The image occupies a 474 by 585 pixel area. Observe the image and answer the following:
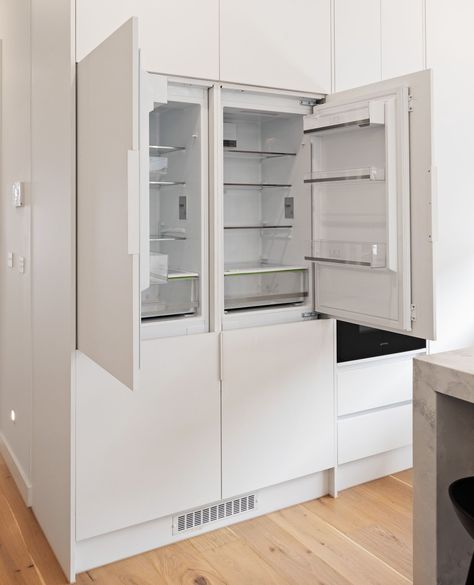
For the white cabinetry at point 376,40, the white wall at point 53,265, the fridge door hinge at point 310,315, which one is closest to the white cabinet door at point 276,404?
the fridge door hinge at point 310,315

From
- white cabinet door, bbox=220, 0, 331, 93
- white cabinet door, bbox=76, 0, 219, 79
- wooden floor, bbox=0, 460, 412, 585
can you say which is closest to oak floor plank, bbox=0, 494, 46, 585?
wooden floor, bbox=0, 460, 412, 585

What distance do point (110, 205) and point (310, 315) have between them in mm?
1317

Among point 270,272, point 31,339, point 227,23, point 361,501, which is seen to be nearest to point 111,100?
point 227,23

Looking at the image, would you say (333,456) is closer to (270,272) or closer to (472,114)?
(270,272)

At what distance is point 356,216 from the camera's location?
2.64 m

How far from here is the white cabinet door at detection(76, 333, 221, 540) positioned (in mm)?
2346

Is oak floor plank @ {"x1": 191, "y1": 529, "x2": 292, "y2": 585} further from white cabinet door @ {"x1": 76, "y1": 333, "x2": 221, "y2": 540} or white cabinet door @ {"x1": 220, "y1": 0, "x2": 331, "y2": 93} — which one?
white cabinet door @ {"x1": 220, "y1": 0, "x2": 331, "y2": 93}

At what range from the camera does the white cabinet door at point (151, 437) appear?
7.70 feet

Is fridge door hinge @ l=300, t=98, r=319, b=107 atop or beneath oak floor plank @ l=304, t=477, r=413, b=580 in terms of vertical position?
atop

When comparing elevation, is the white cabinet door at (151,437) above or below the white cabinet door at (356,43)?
below

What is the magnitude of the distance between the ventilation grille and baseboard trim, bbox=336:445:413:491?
0.51 meters

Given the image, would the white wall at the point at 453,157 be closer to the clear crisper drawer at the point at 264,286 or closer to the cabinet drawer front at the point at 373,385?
the cabinet drawer front at the point at 373,385

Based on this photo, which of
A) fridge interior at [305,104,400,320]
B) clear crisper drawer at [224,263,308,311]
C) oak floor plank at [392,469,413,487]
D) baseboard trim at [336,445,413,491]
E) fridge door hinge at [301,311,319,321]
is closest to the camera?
fridge interior at [305,104,400,320]

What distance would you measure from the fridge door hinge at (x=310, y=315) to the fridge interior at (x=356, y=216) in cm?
7
